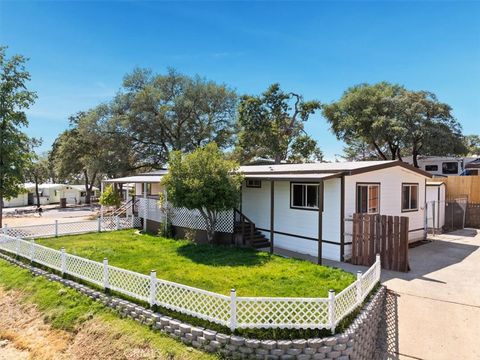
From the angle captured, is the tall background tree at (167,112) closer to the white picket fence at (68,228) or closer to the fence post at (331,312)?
the white picket fence at (68,228)

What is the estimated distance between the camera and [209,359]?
5.49m

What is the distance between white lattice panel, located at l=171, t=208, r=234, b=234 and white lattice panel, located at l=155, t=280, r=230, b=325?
5.85m

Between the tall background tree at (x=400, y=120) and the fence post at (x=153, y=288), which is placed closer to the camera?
the fence post at (x=153, y=288)

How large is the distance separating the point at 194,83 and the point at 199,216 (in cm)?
2035

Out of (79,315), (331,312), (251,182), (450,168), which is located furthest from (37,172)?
(450,168)

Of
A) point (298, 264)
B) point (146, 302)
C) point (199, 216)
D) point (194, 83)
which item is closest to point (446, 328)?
point (298, 264)

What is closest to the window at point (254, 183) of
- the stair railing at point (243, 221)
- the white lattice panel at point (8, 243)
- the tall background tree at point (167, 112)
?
the stair railing at point (243, 221)

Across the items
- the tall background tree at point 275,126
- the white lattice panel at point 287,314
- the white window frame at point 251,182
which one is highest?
the tall background tree at point 275,126

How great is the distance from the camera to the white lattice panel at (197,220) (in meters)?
12.7

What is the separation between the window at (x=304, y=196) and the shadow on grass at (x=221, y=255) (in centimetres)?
236

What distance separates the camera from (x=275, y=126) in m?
33.7

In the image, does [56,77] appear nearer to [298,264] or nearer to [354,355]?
[298,264]

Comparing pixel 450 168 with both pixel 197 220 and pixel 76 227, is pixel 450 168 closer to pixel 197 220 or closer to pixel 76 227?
pixel 197 220

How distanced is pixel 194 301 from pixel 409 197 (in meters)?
11.5
